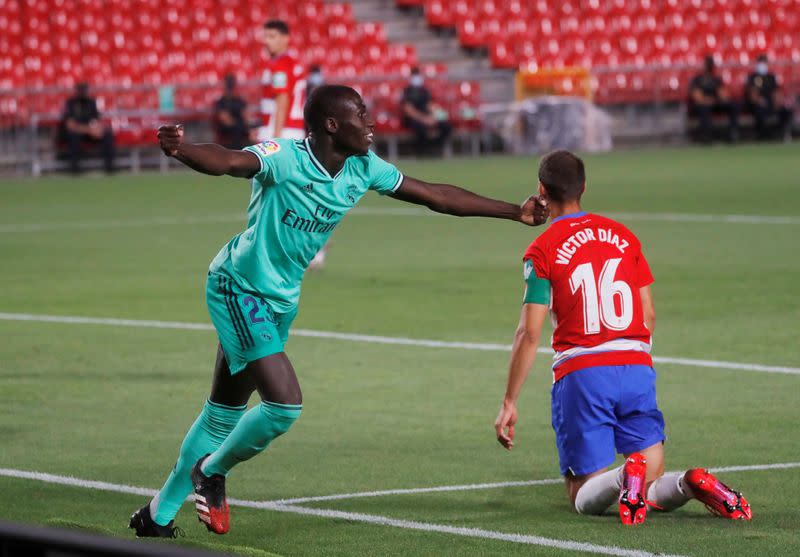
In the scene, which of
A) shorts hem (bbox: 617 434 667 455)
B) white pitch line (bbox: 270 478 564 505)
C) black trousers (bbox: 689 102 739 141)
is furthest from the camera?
black trousers (bbox: 689 102 739 141)

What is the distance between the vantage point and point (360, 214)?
21922mm

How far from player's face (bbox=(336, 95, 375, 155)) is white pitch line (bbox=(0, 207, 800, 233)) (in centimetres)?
1343

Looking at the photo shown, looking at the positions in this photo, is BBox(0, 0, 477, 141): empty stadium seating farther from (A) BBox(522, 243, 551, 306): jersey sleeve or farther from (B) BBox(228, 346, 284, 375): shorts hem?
(B) BBox(228, 346, 284, 375): shorts hem

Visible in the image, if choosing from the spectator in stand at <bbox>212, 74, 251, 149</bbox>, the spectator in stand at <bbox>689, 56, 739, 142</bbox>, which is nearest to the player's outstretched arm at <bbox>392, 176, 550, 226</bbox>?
the spectator in stand at <bbox>212, 74, 251, 149</bbox>

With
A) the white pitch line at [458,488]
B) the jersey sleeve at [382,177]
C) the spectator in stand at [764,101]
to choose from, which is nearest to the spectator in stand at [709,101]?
the spectator in stand at [764,101]

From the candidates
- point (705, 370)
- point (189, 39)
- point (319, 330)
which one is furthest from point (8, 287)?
point (189, 39)

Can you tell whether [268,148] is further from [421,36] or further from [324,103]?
[421,36]

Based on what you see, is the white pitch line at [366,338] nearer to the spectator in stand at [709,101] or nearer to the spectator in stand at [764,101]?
the spectator in stand at [709,101]

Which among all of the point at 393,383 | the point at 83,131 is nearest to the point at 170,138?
the point at 393,383

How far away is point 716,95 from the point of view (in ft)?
112

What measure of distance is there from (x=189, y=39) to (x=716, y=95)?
11.6 m

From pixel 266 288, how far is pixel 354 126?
0.67 m

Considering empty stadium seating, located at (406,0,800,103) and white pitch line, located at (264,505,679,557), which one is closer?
white pitch line, located at (264,505,679,557)

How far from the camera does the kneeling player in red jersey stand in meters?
6.18
